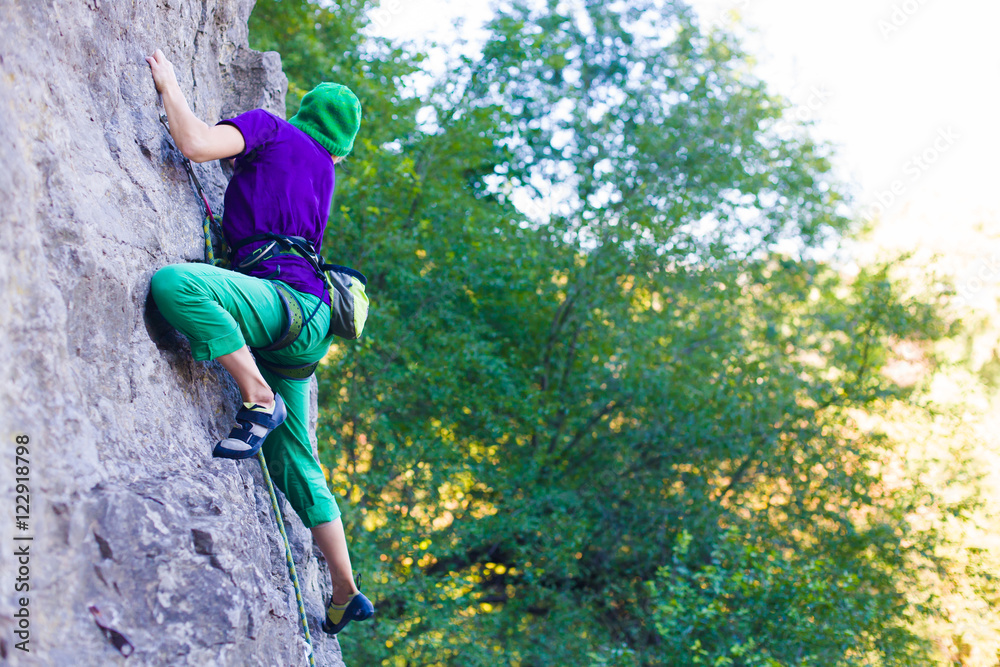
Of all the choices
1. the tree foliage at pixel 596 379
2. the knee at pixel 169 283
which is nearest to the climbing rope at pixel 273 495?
the knee at pixel 169 283

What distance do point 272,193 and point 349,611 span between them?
161 cm

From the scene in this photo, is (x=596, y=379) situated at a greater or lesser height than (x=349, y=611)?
greater

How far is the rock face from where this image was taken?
1638mm

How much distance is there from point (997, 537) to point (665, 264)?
13.7 ft

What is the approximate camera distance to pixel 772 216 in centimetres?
886

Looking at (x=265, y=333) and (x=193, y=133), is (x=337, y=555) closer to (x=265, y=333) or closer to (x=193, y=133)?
(x=265, y=333)

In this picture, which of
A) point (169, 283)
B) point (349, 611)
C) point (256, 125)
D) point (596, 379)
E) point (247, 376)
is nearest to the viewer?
point (169, 283)

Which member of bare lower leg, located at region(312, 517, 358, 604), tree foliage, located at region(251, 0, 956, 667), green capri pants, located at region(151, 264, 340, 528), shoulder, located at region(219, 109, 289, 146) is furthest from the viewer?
tree foliage, located at region(251, 0, 956, 667)

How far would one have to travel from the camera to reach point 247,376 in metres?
2.19

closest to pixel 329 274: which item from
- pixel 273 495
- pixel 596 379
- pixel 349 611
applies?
pixel 273 495

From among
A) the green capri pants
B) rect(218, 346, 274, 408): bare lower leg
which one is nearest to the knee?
the green capri pants

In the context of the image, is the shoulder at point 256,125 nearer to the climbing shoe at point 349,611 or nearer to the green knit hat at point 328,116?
the green knit hat at point 328,116

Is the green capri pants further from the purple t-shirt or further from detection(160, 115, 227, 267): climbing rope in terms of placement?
detection(160, 115, 227, 267): climbing rope

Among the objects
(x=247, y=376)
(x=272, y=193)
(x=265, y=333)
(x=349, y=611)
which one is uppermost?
(x=272, y=193)
